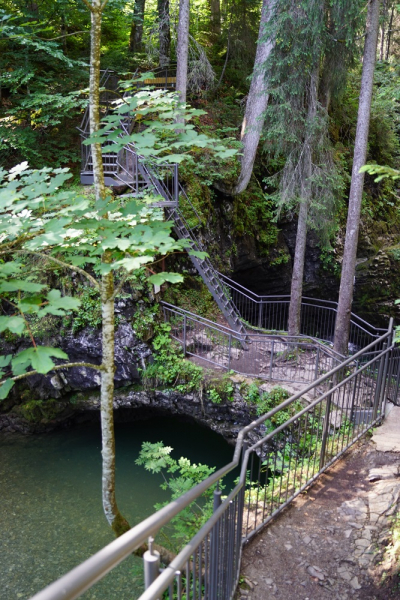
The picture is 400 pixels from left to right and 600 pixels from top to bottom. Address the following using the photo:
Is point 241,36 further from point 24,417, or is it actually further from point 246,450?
point 246,450

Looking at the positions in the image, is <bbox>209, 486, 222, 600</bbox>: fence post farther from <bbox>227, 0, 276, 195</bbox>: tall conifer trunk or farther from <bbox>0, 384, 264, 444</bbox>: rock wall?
<bbox>227, 0, 276, 195</bbox>: tall conifer trunk

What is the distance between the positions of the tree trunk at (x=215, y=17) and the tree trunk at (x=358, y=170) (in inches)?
443

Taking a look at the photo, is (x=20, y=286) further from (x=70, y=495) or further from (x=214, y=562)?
(x=70, y=495)

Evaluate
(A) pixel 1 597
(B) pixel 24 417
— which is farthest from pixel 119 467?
(A) pixel 1 597

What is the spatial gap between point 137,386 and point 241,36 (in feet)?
45.2

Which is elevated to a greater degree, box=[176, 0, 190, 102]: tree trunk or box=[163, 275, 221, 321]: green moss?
box=[176, 0, 190, 102]: tree trunk

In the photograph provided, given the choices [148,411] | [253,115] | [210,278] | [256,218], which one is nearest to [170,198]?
[210,278]

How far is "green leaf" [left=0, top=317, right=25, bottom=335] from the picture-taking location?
2141 millimetres

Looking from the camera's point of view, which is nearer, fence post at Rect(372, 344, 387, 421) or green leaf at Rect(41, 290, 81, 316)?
green leaf at Rect(41, 290, 81, 316)

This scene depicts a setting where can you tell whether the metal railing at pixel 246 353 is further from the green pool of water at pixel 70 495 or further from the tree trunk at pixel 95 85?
the tree trunk at pixel 95 85

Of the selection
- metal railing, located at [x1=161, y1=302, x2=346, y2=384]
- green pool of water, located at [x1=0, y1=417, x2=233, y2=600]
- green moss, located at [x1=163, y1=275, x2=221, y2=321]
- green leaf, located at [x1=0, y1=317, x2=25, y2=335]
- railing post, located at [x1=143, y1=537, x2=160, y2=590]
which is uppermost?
Result: green leaf, located at [x1=0, y1=317, x2=25, y2=335]

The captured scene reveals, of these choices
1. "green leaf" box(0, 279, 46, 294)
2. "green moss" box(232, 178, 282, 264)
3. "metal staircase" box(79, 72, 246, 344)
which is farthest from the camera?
"green moss" box(232, 178, 282, 264)

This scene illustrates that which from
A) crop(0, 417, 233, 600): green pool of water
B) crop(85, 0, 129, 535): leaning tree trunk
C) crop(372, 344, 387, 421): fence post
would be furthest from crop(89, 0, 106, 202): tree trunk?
crop(0, 417, 233, 600): green pool of water

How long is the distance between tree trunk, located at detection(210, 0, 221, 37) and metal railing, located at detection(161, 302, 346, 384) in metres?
14.2
